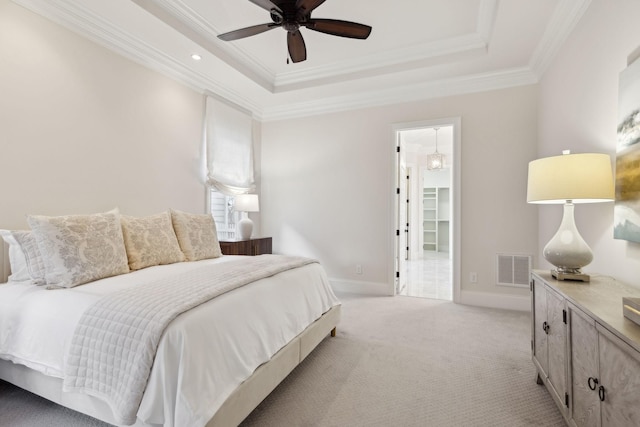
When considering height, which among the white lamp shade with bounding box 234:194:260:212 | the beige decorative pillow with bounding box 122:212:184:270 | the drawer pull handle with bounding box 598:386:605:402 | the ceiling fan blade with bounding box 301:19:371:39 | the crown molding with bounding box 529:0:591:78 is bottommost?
the drawer pull handle with bounding box 598:386:605:402

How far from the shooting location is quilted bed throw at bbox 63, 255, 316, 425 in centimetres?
123

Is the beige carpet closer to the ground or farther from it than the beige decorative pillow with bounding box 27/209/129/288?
closer to the ground

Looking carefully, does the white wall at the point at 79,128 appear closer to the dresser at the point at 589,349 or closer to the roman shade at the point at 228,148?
the roman shade at the point at 228,148

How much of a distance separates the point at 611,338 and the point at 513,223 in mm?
2809

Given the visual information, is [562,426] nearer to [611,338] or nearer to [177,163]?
[611,338]

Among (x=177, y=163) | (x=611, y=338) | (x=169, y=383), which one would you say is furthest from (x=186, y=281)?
(x=177, y=163)

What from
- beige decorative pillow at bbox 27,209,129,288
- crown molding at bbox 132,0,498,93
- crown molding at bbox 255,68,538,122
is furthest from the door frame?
beige decorative pillow at bbox 27,209,129,288

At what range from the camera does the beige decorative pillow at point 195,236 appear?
2871 mm

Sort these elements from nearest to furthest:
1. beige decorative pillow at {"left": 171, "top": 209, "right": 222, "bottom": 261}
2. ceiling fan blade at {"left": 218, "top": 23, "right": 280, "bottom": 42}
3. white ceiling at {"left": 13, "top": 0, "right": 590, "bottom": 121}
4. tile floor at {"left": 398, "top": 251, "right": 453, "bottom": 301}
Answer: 1. ceiling fan blade at {"left": 218, "top": 23, "right": 280, "bottom": 42}
2. white ceiling at {"left": 13, "top": 0, "right": 590, "bottom": 121}
3. beige decorative pillow at {"left": 171, "top": 209, "right": 222, "bottom": 261}
4. tile floor at {"left": 398, "top": 251, "right": 453, "bottom": 301}

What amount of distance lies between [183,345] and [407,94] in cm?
394

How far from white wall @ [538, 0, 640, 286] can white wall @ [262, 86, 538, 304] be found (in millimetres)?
678

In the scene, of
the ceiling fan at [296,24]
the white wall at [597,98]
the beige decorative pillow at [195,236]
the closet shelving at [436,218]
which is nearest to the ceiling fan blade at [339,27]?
the ceiling fan at [296,24]

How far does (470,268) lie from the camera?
376 cm

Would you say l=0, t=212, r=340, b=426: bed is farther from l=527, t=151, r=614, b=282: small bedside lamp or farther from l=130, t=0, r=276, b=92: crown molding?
l=130, t=0, r=276, b=92: crown molding
